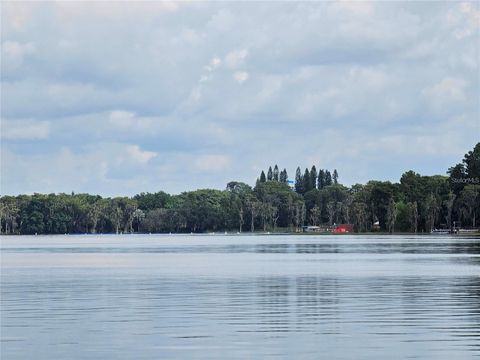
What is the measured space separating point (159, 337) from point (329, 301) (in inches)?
521

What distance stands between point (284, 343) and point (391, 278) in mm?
30520

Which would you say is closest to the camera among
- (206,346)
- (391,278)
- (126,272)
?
(206,346)

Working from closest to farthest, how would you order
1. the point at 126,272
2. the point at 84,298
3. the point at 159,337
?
the point at 159,337
the point at 84,298
the point at 126,272

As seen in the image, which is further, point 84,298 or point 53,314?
point 84,298

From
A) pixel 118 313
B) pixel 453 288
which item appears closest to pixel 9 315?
pixel 118 313

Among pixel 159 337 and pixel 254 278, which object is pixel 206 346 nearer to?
pixel 159 337

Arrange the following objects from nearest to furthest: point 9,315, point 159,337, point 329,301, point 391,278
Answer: point 159,337, point 9,315, point 329,301, point 391,278

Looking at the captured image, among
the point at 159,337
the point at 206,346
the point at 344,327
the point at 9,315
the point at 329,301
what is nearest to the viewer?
the point at 206,346

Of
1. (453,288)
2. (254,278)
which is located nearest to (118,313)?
(453,288)

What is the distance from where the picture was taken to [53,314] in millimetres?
36562

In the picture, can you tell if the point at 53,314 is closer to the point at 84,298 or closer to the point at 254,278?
the point at 84,298

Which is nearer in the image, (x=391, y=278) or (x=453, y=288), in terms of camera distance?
(x=453, y=288)

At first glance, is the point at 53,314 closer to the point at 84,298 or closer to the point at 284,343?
the point at 84,298

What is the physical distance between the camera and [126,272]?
67.9m
